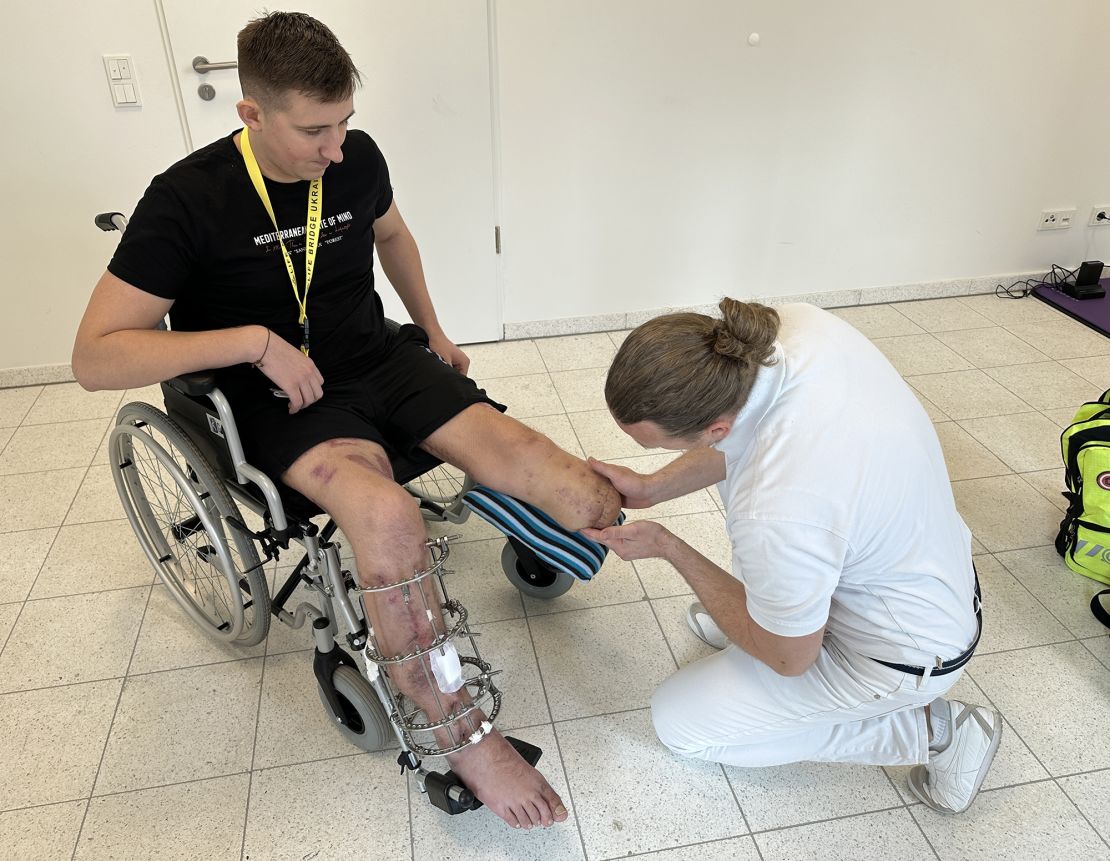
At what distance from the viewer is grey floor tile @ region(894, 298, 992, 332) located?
10.6ft

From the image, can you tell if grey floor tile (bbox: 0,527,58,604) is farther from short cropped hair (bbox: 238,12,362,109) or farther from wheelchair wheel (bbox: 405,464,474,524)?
short cropped hair (bbox: 238,12,362,109)

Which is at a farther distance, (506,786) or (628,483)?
(628,483)

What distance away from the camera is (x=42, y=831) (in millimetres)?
1450

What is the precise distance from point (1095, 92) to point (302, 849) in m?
3.69

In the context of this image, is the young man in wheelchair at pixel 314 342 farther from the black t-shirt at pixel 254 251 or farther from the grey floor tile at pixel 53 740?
the grey floor tile at pixel 53 740

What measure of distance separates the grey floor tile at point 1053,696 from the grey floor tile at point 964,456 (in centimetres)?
66

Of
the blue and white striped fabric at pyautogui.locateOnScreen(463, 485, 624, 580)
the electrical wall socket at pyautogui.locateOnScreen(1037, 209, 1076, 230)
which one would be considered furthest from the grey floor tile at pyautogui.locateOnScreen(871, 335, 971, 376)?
the blue and white striped fabric at pyautogui.locateOnScreen(463, 485, 624, 580)

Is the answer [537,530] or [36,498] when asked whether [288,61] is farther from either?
[36,498]

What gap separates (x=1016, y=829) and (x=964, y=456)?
4.10 ft

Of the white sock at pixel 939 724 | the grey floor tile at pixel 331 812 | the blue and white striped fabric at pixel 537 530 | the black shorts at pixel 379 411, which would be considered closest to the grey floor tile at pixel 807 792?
the white sock at pixel 939 724

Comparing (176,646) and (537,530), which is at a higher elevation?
(537,530)

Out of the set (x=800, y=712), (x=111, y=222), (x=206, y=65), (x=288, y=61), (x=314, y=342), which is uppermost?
(x=288, y=61)

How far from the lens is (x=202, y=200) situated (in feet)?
4.54

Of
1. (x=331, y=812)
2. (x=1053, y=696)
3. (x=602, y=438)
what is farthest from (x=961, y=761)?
(x=602, y=438)
